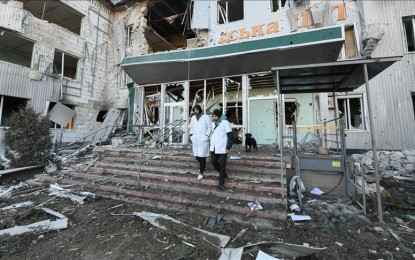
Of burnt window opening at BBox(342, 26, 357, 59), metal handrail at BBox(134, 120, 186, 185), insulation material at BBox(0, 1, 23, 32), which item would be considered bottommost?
metal handrail at BBox(134, 120, 186, 185)

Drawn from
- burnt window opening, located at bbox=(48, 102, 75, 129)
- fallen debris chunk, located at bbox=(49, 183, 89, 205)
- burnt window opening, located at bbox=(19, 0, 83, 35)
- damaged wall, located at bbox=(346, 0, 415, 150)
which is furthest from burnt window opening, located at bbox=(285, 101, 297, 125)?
burnt window opening, located at bbox=(19, 0, 83, 35)

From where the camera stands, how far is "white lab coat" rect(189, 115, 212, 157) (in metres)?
5.18

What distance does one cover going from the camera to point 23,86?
10.5m

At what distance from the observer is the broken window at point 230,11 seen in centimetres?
1064

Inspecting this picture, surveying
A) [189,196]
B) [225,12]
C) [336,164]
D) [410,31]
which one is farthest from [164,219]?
[410,31]

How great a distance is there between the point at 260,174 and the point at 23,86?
499 inches

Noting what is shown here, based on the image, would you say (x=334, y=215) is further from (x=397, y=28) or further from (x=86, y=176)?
(x=397, y=28)

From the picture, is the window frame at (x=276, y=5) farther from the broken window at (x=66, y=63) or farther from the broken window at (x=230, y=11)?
the broken window at (x=66, y=63)

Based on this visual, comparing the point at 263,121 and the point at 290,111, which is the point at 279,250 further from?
the point at 290,111

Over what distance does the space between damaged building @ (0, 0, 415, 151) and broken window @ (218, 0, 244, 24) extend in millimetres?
46

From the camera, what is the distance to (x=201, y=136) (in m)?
5.20

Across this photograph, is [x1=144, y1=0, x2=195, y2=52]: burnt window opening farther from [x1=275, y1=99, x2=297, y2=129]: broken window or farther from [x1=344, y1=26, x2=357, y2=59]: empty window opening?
[x1=344, y1=26, x2=357, y2=59]: empty window opening

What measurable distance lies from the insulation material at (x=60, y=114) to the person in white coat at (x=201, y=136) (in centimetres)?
1066

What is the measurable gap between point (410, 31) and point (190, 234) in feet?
44.2
